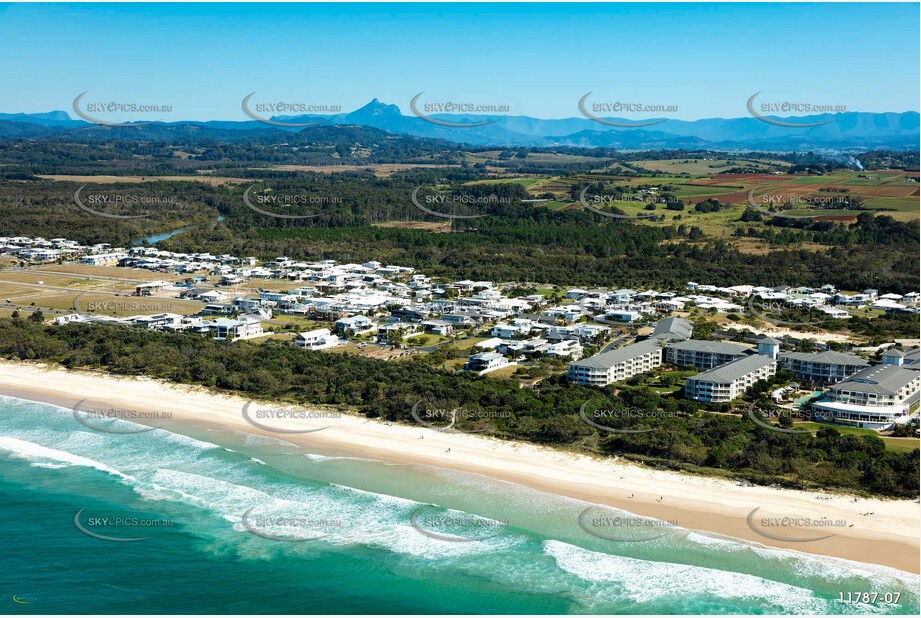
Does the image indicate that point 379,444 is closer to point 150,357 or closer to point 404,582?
point 404,582

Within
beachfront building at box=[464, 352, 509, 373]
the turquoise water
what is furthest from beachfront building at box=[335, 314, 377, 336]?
the turquoise water

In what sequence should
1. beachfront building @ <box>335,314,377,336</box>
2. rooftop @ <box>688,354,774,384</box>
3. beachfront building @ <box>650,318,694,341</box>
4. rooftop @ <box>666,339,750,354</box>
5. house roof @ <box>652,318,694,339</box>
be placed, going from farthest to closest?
beachfront building @ <box>335,314,377,336</box> → house roof @ <box>652,318,694,339</box> → beachfront building @ <box>650,318,694,341</box> → rooftop @ <box>666,339,750,354</box> → rooftop @ <box>688,354,774,384</box>

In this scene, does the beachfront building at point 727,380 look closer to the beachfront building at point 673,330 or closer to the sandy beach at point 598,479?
the beachfront building at point 673,330

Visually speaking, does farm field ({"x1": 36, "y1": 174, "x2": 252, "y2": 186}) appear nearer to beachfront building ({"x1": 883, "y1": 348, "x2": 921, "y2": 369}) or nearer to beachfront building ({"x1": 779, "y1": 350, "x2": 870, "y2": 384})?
beachfront building ({"x1": 779, "y1": 350, "x2": 870, "y2": 384})

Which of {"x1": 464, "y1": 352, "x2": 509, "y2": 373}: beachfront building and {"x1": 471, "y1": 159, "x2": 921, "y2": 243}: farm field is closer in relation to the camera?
{"x1": 464, "y1": 352, "x2": 509, "y2": 373}: beachfront building

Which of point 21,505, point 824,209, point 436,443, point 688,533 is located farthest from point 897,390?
point 824,209

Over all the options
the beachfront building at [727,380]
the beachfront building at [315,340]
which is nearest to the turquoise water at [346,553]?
the beachfront building at [727,380]

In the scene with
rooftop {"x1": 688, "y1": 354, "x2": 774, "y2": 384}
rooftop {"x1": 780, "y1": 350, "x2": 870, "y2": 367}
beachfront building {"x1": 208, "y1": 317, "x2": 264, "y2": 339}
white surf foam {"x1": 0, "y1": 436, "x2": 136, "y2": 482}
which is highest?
rooftop {"x1": 780, "y1": 350, "x2": 870, "y2": 367}
